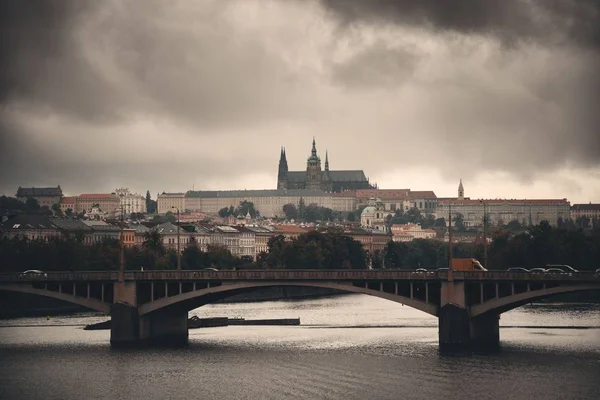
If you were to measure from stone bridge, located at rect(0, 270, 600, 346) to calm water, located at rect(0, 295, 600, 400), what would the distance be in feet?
6.27

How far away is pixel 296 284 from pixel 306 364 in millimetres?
12539

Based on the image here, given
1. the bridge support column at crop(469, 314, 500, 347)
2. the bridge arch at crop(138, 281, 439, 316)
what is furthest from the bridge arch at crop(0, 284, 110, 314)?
the bridge support column at crop(469, 314, 500, 347)

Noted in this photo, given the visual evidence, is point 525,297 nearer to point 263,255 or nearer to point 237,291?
point 237,291

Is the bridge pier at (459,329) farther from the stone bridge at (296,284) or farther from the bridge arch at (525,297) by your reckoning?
the bridge arch at (525,297)

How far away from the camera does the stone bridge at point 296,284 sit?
9538cm

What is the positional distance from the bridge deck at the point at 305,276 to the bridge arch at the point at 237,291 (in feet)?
1.39

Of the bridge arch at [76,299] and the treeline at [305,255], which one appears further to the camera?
the treeline at [305,255]

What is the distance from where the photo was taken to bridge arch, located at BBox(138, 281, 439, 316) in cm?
9706

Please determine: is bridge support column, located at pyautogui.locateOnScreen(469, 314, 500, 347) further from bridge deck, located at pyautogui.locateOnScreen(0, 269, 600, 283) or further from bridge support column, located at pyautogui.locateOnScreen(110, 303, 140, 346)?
bridge support column, located at pyautogui.locateOnScreen(110, 303, 140, 346)

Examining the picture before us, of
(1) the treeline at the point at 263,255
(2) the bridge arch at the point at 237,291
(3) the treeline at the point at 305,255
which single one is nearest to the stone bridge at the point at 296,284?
(2) the bridge arch at the point at 237,291

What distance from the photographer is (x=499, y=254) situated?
545ft

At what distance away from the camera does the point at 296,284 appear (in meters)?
99.8

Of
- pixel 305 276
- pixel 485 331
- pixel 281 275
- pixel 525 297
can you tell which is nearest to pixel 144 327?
pixel 281 275

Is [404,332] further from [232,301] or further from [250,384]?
[232,301]
